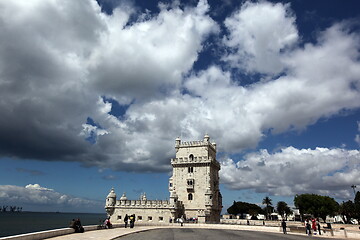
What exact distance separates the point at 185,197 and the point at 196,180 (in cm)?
443

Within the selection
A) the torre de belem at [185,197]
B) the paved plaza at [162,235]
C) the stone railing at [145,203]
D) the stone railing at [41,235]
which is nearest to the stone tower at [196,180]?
the torre de belem at [185,197]

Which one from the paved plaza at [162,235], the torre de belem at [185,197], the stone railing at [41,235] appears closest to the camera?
the stone railing at [41,235]

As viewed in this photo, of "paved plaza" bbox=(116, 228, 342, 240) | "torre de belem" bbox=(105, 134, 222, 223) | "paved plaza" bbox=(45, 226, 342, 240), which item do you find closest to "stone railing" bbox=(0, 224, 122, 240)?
"paved plaza" bbox=(45, 226, 342, 240)

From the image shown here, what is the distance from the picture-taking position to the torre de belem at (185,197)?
60406mm

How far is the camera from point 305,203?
9294cm

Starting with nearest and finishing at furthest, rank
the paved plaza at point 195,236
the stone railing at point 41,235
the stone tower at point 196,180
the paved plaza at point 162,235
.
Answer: the stone railing at point 41,235 → the paved plaza at point 162,235 → the paved plaza at point 195,236 → the stone tower at point 196,180

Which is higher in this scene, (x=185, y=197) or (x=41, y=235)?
(x=185, y=197)

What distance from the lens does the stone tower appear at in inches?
2463

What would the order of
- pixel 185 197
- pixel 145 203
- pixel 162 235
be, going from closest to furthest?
pixel 162 235 → pixel 145 203 → pixel 185 197

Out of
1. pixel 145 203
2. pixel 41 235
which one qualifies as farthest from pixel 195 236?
pixel 145 203

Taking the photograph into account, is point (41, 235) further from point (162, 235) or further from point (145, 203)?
point (145, 203)

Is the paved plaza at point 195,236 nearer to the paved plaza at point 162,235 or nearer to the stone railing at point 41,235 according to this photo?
the paved plaza at point 162,235

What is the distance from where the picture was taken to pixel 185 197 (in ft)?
212

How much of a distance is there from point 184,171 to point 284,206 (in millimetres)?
67970
